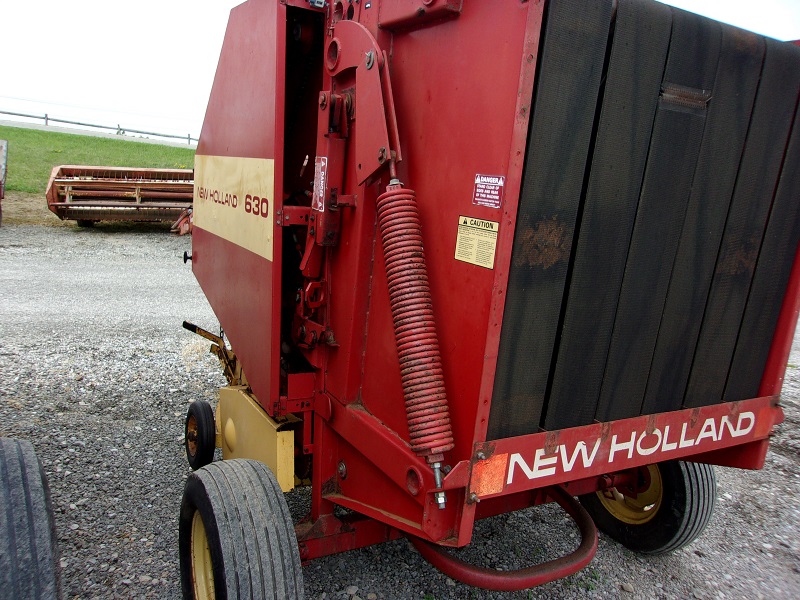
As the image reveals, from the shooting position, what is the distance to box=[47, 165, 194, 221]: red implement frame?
460 inches

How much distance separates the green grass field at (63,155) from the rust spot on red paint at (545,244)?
1664 centimetres

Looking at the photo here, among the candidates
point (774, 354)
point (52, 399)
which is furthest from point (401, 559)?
point (52, 399)

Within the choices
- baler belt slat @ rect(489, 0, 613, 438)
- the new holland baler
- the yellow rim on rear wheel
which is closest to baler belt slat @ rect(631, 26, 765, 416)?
the new holland baler

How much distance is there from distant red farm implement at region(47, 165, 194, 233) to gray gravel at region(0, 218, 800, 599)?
5.73 metres

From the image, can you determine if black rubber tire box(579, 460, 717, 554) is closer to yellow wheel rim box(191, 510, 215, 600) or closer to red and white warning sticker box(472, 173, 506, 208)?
red and white warning sticker box(472, 173, 506, 208)

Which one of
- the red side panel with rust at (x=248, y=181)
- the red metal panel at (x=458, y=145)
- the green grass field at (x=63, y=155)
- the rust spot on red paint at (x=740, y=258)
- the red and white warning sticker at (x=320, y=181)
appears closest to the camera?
the red metal panel at (x=458, y=145)

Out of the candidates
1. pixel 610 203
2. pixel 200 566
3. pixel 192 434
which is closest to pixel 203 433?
pixel 192 434

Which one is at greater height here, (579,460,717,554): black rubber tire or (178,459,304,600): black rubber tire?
(178,459,304,600): black rubber tire

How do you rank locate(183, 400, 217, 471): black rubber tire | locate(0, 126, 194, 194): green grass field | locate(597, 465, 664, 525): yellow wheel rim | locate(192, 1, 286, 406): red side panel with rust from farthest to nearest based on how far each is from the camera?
locate(0, 126, 194, 194): green grass field, locate(183, 400, 217, 471): black rubber tire, locate(597, 465, 664, 525): yellow wheel rim, locate(192, 1, 286, 406): red side panel with rust

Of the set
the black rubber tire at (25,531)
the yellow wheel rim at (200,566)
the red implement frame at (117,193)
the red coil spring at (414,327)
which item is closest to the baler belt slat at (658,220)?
the red coil spring at (414,327)

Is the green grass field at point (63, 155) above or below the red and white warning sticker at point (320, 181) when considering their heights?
below

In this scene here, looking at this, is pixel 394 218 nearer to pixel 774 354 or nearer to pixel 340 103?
pixel 340 103

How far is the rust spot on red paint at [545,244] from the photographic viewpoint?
1718 mm

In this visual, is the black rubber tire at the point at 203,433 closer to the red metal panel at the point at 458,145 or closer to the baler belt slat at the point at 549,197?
the red metal panel at the point at 458,145
